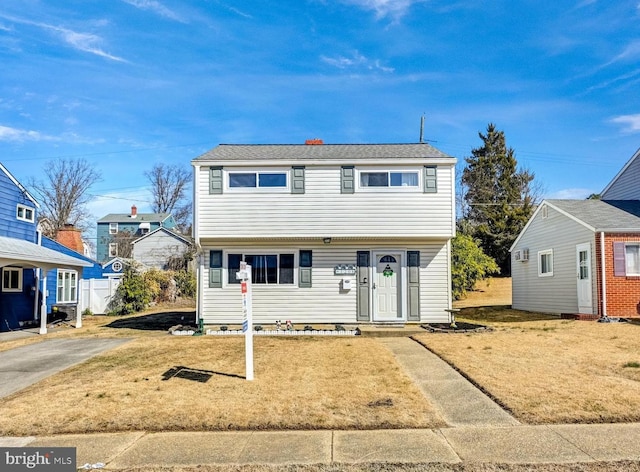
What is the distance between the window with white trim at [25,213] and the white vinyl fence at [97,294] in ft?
19.3

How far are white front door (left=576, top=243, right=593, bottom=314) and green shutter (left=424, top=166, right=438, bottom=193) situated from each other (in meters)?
5.95

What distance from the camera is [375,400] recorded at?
6.58 m

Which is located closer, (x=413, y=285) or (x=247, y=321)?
(x=247, y=321)

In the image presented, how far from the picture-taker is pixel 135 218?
49.6m

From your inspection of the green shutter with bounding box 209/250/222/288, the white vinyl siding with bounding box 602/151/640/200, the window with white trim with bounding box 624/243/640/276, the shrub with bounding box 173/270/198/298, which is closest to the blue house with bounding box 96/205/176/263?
the shrub with bounding box 173/270/198/298

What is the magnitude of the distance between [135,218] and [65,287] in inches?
1109

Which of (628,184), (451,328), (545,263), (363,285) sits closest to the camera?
(451,328)

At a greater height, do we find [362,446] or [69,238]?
[69,238]

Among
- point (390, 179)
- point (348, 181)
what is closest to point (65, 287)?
point (348, 181)

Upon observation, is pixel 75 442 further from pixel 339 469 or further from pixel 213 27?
pixel 213 27

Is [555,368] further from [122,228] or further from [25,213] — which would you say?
[122,228]

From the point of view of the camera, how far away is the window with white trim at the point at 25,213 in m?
17.9

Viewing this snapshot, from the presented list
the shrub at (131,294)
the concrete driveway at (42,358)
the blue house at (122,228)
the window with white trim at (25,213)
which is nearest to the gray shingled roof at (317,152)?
the concrete driveway at (42,358)
